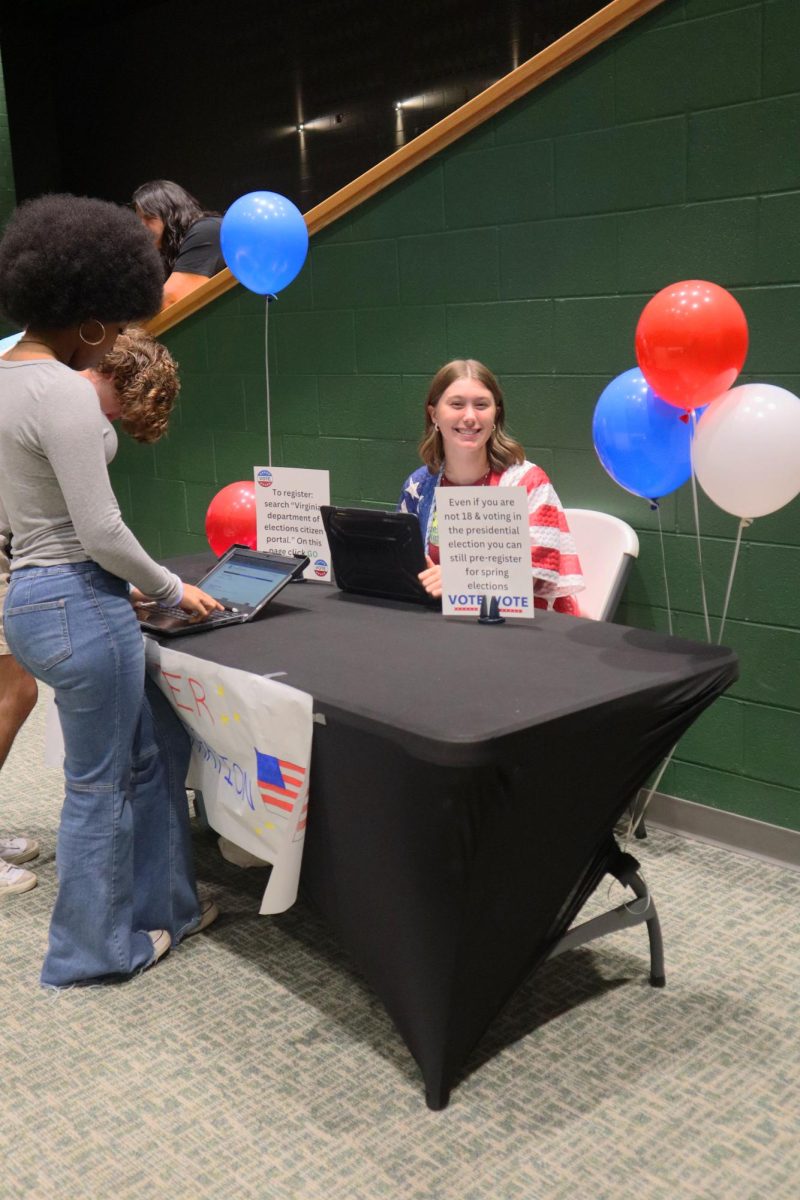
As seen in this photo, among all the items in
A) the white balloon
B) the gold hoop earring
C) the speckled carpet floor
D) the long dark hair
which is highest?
the long dark hair

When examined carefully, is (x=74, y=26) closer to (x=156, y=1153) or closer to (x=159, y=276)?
(x=159, y=276)

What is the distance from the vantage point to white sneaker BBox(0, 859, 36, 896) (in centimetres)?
260

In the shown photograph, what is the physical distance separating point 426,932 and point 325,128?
5.24 metres

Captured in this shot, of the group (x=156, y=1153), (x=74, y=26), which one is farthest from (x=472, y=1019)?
(x=74, y=26)

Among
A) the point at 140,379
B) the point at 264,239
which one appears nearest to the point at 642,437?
the point at 140,379

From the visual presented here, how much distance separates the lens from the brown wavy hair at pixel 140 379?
2178 millimetres

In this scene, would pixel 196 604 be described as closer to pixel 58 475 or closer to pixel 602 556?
pixel 58 475

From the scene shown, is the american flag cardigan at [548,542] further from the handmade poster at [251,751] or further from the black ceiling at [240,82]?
the black ceiling at [240,82]

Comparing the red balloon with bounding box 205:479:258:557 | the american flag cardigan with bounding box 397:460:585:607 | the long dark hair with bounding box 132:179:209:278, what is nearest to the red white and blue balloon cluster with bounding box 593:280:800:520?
the american flag cardigan with bounding box 397:460:585:607

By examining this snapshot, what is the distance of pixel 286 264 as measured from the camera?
3.05 meters

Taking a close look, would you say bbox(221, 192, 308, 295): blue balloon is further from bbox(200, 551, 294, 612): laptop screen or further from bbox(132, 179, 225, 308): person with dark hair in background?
bbox(200, 551, 294, 612): laptop screen

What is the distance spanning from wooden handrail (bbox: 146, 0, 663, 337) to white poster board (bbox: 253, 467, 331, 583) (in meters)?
1.08

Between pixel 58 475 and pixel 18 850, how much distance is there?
1251 mm

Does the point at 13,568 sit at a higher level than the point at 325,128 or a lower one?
lower
